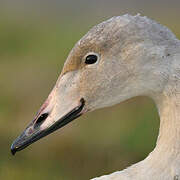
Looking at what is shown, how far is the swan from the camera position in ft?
8.29

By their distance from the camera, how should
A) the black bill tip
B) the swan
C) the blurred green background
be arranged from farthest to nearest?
the blurred green background, the black bill tip, the swan

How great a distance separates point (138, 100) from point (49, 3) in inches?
389

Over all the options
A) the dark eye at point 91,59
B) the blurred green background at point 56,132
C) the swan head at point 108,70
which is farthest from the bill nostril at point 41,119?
the blurred green background at point 56,132

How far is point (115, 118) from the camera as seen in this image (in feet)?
18.8

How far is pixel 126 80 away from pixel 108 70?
0.34 feet

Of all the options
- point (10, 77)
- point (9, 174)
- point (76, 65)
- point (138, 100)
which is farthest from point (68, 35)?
point (76, 65)

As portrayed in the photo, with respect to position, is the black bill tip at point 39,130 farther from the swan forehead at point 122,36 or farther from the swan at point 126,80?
the swan forehead at point 122,36

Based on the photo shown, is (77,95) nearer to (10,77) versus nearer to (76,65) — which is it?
(76,65)

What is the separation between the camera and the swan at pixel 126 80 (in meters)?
2.53

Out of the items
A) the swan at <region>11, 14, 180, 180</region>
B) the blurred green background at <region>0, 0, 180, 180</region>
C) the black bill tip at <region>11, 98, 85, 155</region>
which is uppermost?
the blurred green background at <region>0, 0, 180, 180</region>

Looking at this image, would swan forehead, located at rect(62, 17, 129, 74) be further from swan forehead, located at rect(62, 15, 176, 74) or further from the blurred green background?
the blurred green background

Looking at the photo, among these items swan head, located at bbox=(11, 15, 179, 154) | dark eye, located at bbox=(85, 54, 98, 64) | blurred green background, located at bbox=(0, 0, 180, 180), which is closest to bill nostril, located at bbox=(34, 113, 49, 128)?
swan head, located at bbox=(11, 15, 179, 154)

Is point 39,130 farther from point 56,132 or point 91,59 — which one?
point 56,132

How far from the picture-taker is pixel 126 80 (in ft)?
8.55
